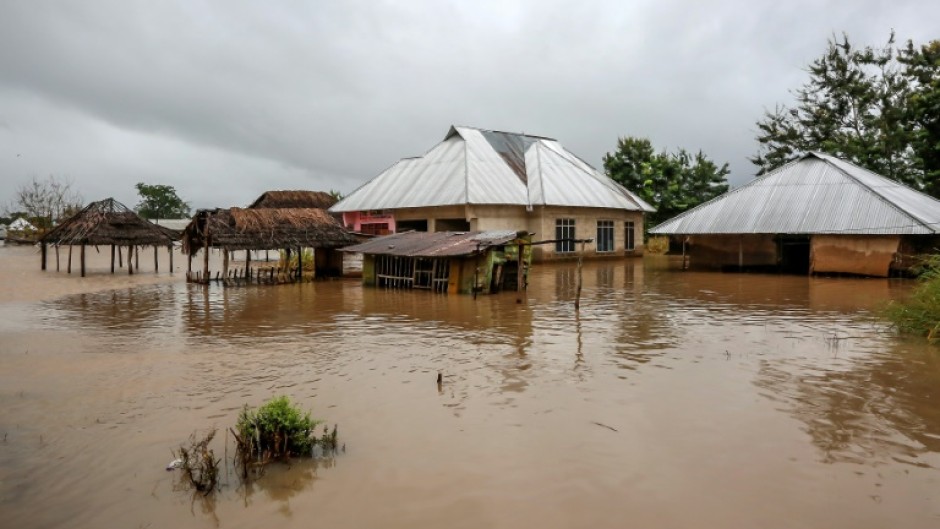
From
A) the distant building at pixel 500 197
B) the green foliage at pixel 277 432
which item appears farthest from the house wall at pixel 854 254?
the green foliage at pixel 277 432

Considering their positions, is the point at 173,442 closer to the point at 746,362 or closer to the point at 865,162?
the point at 746,362

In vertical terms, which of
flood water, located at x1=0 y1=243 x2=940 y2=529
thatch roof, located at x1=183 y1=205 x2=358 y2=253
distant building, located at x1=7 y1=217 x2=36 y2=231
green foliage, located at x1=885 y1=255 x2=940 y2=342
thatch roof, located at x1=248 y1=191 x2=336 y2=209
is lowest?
flood water, located at x1=0 y1=243 x2=940 y2=529

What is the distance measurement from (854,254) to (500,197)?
14238mm

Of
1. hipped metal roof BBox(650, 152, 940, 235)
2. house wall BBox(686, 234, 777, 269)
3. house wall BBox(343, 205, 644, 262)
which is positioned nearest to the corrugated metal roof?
house wall BBox(343, 205, 644, 262)

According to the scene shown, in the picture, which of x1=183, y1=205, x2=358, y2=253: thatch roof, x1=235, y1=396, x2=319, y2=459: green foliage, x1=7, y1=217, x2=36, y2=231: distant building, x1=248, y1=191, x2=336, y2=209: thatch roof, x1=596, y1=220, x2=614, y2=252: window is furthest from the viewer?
x1=7, y1=217, x2=36, y2=231: distant building

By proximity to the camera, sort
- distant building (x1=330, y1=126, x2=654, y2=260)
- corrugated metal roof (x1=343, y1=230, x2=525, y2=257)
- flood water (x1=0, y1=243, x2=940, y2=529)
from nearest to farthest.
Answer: flood water (x1=0, y1=243, x2=940, y2=529), corrugated metal roof (x1=343, y1=230, x2=525, y2=257), distant building (x1=330, y1=126, x2=654, y2=260)

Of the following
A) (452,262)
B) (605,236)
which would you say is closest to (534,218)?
(605,236)

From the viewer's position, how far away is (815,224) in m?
23.6

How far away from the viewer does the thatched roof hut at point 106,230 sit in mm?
25734

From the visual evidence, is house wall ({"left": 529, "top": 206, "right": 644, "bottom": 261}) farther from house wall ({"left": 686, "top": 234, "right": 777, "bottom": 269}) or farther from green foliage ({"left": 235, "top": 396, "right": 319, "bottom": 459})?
green foliage ({"left": 235, "top": 396, "right": 319, "bottom": 459})

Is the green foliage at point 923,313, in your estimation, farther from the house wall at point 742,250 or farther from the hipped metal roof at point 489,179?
the hipped metal roof at point 489,179

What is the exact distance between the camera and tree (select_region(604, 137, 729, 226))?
40.8m

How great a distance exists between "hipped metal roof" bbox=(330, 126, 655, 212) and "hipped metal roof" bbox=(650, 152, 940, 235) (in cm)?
661

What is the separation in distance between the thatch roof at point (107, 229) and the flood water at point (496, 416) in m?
11.6
